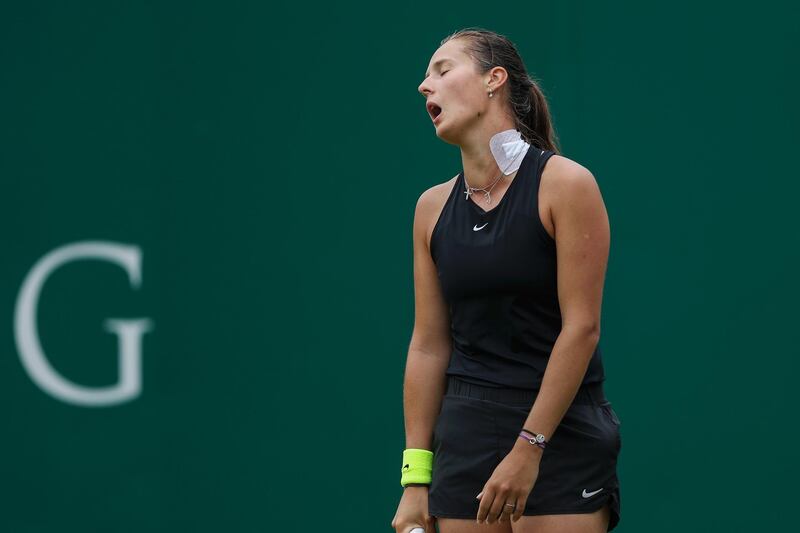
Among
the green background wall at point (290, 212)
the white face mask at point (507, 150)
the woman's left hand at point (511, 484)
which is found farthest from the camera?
the green background wall at point (290, 212)

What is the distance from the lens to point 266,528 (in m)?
4.47

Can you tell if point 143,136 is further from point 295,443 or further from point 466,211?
point 466,211

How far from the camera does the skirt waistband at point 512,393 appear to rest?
253 centimetres

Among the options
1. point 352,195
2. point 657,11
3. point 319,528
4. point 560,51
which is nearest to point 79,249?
point 352,195

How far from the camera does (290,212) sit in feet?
14.8

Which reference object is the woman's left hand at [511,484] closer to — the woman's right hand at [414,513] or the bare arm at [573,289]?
the bare arm at [573,289]

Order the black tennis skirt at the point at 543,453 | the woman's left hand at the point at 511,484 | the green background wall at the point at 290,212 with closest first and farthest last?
1. the woman's left hand at the point at 511,484
2. the black tennis skirt at the point at 543,453
3. the green background wall at the point at 290,212

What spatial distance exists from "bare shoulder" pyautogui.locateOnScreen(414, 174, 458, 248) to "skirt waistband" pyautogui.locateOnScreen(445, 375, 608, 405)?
0.33 meters

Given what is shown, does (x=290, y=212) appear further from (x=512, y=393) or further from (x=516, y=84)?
(x=512, y=393)

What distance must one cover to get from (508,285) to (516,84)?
48 cm

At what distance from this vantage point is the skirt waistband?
2.53 m

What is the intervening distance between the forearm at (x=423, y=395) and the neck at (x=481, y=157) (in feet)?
1.32

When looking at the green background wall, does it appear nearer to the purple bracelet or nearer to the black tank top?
the black tank top


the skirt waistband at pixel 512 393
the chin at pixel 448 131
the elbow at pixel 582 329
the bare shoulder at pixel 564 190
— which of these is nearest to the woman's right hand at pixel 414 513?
the skirt waistband at pixel 512 393
